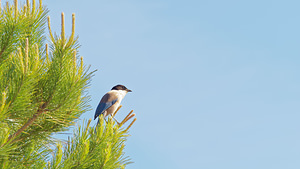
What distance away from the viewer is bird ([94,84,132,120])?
31.7ft

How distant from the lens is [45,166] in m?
6.25

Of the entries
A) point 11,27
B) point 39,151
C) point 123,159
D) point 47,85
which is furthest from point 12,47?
point 123,159

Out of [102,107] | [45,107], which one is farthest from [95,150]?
[102,107]

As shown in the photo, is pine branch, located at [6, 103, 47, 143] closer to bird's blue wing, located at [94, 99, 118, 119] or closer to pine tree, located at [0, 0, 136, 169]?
pine tree, located at [0, 0, 136, 169]

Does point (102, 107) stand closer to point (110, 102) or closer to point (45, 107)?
point (110, 102)

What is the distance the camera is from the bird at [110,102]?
9.66 meters

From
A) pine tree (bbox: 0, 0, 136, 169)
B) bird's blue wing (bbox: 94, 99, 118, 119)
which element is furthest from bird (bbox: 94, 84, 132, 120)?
pine tree (bbox: 0, 0, 136, 169)

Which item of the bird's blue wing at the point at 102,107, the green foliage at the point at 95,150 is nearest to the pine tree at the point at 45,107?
the green foliage at the point at 95,150

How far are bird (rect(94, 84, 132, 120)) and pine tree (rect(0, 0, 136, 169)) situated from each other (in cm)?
289

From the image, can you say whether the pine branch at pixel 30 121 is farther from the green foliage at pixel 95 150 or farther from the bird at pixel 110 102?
the bird at pixel 110 102

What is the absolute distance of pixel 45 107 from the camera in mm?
6223

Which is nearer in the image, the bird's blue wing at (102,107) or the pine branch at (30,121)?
the pine branch at (30,121)

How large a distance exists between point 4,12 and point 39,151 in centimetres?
212

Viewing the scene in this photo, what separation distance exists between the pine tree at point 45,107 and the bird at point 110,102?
2.89 m
